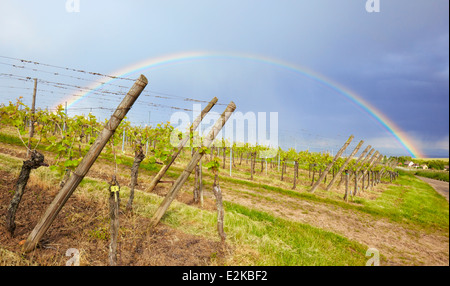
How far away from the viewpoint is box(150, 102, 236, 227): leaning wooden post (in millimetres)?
5321

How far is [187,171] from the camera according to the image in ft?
17.9

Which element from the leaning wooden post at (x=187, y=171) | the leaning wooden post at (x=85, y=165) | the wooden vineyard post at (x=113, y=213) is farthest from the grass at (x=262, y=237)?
the wooden vineyard post at (x=113, y=213)

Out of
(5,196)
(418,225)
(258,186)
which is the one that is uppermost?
(5,196)

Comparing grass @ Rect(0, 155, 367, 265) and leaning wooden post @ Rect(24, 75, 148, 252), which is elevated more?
leaning wooden post @ Rect(24, 75, 148, 252)

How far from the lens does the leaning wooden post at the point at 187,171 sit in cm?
532

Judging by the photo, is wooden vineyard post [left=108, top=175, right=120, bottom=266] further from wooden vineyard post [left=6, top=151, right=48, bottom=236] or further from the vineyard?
wooden vineyard post [left=6, top=151, right=48, bottom=236]

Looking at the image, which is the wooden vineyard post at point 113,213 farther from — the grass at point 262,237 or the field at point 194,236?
the grass at point 262,237

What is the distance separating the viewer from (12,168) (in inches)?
301

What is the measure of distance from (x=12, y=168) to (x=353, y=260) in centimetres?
1185

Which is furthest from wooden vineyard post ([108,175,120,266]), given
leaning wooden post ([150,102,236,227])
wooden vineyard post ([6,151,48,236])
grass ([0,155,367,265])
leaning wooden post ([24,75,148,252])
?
leaning wooden post ([150,102,236,227])

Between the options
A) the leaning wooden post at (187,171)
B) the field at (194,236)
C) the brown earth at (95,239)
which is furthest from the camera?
the leaning wooden post at (187,171)
